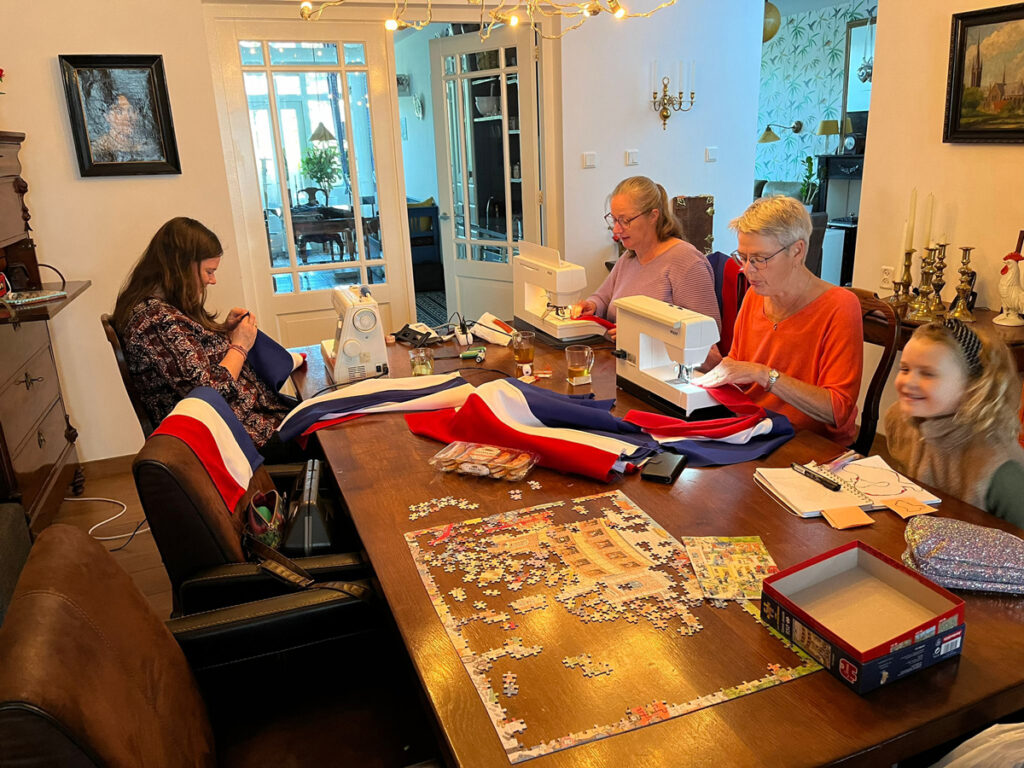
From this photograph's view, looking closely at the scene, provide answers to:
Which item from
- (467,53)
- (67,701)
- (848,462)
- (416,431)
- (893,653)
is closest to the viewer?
(67,701)

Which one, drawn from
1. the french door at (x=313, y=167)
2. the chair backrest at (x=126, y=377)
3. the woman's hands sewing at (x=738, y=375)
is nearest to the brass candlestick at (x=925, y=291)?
the woman's hands sewing at (x=738, y=375)

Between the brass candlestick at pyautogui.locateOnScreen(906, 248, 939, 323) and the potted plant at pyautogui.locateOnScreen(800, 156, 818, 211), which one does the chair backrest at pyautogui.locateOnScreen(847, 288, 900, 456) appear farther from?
the potted plant at pyautogui.locateOnScreen(800, 156, 818, 211)

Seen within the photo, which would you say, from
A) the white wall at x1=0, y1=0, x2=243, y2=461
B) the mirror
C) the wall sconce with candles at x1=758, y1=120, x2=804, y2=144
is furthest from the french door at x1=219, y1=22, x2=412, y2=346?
the mirror

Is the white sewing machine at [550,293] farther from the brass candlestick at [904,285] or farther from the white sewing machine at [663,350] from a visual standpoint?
the brass candlestick at [904,285]

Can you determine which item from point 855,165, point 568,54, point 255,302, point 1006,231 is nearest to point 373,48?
point 568,54

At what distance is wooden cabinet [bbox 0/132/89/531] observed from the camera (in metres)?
2.62

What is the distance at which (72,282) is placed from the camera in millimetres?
3375

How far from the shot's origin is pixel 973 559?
1157 mm

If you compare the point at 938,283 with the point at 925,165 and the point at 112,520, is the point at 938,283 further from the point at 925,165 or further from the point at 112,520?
the point at 112,520

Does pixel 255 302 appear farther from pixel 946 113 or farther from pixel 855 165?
pixel 855 165

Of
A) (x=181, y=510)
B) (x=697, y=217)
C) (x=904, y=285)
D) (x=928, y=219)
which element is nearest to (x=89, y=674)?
(x=181, y=510)

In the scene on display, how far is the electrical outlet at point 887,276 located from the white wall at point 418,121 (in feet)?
16.2

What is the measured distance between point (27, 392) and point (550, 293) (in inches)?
82.1

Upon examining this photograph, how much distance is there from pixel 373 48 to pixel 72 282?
1977 mm
